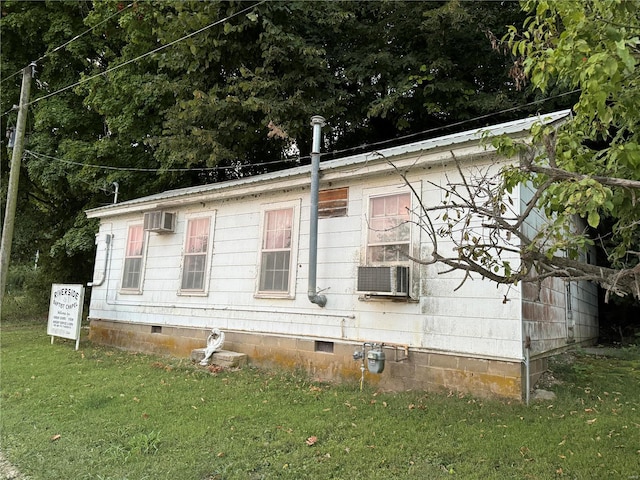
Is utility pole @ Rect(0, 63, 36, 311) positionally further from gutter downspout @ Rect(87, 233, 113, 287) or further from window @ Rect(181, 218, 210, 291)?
window @ Rect(181, 218, 210, 291)

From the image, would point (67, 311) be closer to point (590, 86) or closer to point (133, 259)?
point (133, 259)

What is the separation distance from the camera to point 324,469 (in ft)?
12.5

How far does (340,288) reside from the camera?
22.9 ft

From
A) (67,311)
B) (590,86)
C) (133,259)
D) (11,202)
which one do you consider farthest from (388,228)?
(11,202)

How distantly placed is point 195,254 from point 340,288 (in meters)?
3.69

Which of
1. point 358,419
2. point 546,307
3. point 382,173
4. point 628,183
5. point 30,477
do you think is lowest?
point 30,477

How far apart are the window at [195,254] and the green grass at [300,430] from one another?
2.38 metres

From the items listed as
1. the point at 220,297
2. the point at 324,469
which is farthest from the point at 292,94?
the point at 324,469

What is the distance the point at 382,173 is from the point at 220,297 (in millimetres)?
4044

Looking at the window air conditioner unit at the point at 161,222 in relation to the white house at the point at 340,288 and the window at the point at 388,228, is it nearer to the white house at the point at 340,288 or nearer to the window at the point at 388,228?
the white house at the point at 340,288

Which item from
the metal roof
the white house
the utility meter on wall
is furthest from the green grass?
the metal roof

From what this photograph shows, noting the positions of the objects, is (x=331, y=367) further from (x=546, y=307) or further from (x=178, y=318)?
(x=178, y=318)

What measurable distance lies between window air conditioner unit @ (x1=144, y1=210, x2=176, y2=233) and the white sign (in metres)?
2.21

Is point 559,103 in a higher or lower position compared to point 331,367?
higher
